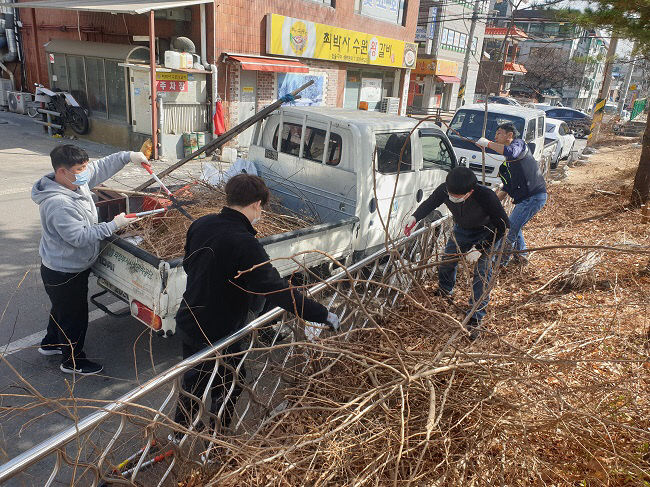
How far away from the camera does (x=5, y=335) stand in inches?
170

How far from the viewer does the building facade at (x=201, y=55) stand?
12438mm

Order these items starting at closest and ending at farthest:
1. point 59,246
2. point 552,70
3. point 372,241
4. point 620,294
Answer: point 59,246 → point 620,294 → point 372,241 → point 552,70

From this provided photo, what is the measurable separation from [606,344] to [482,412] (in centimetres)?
213

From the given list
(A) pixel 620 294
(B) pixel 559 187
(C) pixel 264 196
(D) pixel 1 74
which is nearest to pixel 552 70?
(B) pixel 559 187

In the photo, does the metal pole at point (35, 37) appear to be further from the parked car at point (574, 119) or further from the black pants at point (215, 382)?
the parked car at point (574, 119)

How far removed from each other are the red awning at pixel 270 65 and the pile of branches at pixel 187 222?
9.01 meters

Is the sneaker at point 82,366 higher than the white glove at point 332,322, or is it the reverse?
the white glove at point 332,322

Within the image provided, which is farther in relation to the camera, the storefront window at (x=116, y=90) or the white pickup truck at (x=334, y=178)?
the storefront window at (x=116, y=90)

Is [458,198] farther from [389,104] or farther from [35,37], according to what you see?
[389,104]

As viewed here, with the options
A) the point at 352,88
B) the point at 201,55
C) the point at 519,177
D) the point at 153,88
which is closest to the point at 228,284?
the point at 519,177

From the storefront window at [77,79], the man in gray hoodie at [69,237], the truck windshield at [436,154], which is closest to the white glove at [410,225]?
the truck windshield at [436,154]

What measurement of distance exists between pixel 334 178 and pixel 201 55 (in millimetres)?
9605

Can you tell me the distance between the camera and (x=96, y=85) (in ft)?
45.8

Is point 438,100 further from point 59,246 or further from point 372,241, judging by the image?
point 59,246
